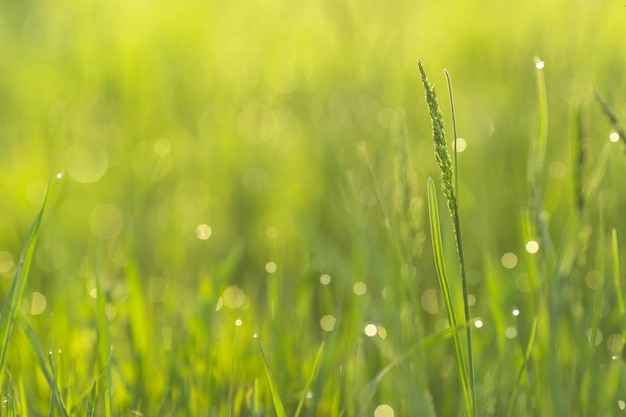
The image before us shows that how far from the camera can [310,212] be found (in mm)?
2379

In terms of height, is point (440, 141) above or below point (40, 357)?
above

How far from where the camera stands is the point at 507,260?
2.12 meters

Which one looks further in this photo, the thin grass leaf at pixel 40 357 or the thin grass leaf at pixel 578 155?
the thin grass leaf at pixel 578 155

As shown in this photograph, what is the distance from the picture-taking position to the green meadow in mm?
1343

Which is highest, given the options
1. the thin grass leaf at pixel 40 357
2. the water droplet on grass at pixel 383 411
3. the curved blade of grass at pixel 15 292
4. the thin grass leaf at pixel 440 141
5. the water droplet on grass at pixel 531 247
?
the thin grass leaf at pixel 440 141

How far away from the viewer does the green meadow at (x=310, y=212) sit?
1.34 meters

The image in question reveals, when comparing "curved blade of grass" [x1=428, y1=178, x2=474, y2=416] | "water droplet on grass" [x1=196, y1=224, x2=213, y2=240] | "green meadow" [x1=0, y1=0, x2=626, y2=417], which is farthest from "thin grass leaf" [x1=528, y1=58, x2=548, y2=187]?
"water droplet on grass" [x1=196, y1=224, x2=213, y2=240]

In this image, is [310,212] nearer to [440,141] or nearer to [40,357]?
[40,357]

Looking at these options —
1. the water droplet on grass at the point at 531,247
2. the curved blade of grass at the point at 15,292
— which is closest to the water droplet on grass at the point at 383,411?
the water droplet on grass at the point at 531,247

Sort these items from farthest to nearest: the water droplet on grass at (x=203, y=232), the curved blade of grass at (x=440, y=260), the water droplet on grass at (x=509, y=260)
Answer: the water droplet on grass at (x=203, y=232) → the water droplet on grass at (x=509, y=260) → the curved blade of grass at (x=440, y=260)

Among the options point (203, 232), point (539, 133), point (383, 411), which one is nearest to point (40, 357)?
point (383, 411)

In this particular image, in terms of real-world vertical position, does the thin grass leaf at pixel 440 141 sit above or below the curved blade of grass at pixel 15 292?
above

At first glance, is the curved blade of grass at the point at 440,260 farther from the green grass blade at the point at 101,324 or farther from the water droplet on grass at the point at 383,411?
the green grass blade at the point at 101,324

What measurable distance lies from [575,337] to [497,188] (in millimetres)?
905
